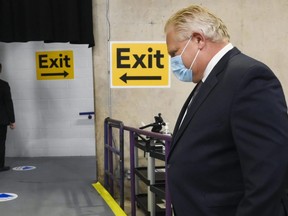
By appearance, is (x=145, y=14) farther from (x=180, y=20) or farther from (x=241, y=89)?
(x=241, y=89)

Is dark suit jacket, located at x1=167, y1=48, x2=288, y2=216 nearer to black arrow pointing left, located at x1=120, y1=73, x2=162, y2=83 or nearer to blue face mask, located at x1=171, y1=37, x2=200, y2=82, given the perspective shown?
blue face mask, located at x1=171, y1=37, x2=200, y2=82

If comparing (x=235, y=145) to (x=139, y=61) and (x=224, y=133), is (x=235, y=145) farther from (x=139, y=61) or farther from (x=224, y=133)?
(x=139, y=61)

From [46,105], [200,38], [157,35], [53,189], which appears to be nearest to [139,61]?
[157,35]

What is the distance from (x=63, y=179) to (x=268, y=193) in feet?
13.8

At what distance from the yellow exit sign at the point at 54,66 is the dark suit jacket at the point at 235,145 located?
5.52 metres

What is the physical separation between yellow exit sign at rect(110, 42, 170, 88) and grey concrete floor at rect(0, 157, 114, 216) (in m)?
1.55

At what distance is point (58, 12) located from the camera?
12.7ft

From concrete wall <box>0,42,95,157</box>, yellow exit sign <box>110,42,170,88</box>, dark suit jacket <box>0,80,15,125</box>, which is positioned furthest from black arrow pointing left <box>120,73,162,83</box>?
concrete wall <box>0,42,95,157</box>

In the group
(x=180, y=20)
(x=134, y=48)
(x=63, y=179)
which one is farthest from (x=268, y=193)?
(x=63, y=179)

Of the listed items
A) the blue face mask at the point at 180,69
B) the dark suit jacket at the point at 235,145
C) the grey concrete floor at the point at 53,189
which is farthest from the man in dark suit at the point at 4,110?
the dark suit jacket at the point at 235,145

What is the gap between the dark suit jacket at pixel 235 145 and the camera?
3.18 ft

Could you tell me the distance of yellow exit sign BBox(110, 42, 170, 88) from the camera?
412cm

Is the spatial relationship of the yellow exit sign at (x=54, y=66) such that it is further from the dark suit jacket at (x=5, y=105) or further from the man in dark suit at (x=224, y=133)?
the man in dark suit at (x=224, y=133)

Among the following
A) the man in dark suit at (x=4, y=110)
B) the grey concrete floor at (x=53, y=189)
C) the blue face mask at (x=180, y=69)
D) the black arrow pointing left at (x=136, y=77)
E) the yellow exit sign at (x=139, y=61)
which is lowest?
the grey concrete floor at (x=53, y=189)
